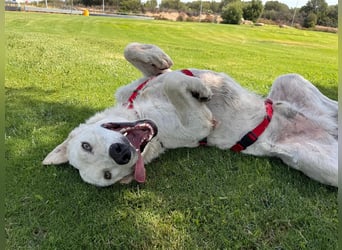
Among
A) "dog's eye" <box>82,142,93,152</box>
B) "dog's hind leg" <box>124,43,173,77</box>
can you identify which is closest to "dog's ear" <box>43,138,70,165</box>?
"dog's eye" <box>82,142,93,152</box>

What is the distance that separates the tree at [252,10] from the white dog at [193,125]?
39.1m

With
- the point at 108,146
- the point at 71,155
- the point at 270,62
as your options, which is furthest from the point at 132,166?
the point at 270,62

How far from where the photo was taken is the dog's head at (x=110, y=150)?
3135 mm

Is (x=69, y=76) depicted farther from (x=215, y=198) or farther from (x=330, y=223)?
(x=330, y=223)

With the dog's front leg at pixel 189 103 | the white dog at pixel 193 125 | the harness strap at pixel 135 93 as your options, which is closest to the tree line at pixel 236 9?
the white dog at pixel 193 125

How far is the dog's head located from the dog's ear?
0.04m

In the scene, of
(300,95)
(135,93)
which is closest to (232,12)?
(300,95)

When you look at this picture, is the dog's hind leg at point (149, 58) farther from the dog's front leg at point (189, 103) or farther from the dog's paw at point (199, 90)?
the dog's paw at point (199, 90)

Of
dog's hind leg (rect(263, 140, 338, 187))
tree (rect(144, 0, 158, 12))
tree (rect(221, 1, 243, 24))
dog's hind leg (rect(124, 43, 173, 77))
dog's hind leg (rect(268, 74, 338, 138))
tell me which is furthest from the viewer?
tree (rect(144, 0, 158, 12))

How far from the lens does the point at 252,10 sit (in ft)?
137

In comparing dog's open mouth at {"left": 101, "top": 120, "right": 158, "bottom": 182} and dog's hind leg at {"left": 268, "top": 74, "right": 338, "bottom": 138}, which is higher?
dog's hind leg at {"left": 268, "top": 74, "right": 338, "bottom": 138}

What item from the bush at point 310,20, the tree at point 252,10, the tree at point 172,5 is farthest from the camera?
the tree at point 172,5

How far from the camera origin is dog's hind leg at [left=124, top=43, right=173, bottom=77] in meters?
4.38

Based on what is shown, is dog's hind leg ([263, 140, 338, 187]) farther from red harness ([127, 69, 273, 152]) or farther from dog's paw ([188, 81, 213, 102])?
dog's paw ([188, 81, 213, 102])
